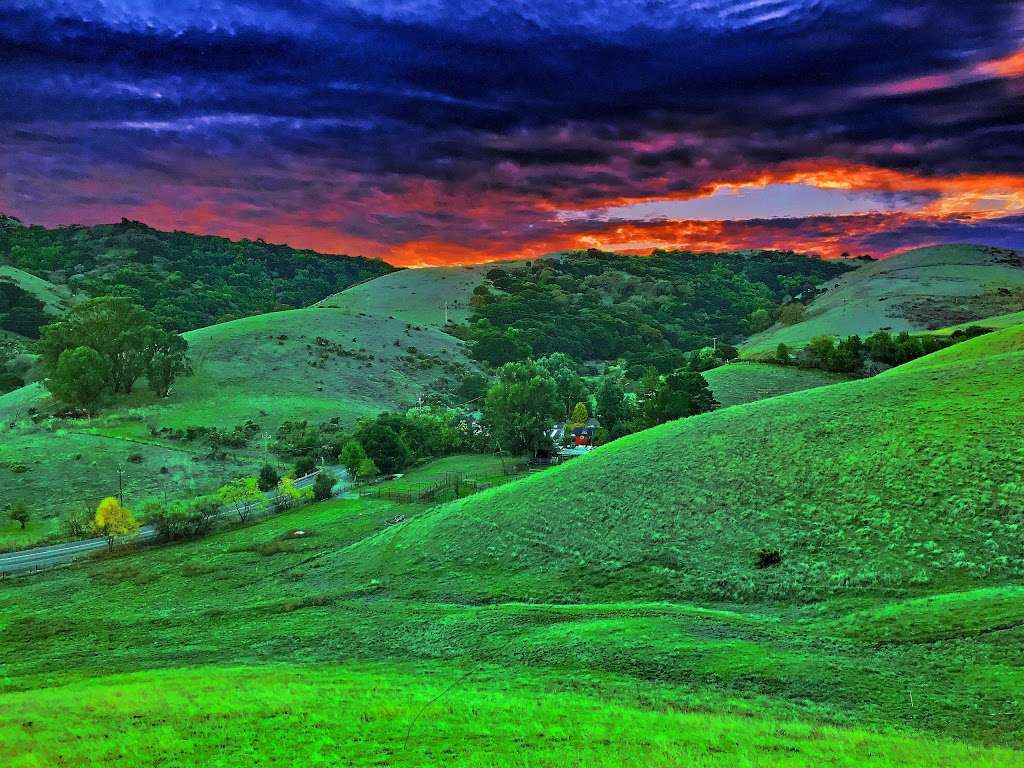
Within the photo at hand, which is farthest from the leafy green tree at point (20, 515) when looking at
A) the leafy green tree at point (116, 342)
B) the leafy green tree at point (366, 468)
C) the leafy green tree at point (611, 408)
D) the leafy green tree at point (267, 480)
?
the leafy green tree at point (611, 408)

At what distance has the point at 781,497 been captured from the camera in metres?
38.9

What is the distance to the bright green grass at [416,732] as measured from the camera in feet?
52.7

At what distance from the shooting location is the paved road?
171ft

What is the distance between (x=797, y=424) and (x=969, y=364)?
60.6 feet

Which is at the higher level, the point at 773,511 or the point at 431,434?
the point at 773,511

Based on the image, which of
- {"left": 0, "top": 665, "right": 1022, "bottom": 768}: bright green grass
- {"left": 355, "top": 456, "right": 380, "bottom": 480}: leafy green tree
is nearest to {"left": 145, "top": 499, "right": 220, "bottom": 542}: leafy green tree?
{"left": 355, "top": 456, "right": 380, "bottom": 480}: leafy green tree

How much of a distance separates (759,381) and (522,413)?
40932 millimetres

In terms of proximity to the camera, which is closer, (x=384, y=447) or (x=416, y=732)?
(x=416, y=732)

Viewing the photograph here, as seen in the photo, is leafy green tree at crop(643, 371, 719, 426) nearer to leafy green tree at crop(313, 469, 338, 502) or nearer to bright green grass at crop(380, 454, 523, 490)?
bright green grass at crop(380, 454, 523, 490)

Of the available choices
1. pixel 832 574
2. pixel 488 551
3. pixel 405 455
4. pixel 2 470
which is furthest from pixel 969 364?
pixel 2 470

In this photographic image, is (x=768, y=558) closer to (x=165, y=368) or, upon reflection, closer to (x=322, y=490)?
(x=322, y=490)

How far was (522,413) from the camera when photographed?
9794cm

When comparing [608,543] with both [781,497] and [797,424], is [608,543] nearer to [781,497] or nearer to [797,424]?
[781,497]

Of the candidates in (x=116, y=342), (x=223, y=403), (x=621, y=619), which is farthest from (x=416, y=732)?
(x=116, y=342)
